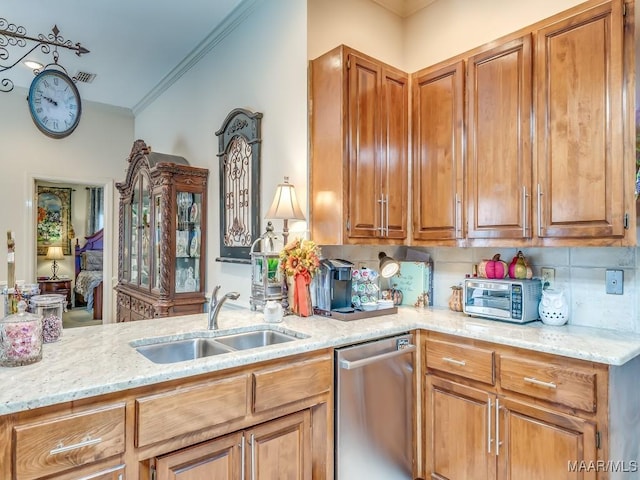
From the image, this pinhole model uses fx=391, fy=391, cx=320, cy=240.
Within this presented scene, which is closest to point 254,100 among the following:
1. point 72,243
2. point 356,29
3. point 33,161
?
point 356,29

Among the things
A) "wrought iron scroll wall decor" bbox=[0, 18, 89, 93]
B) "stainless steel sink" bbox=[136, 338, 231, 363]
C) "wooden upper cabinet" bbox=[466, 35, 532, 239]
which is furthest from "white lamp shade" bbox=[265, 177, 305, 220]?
"wrought iron scroll wall decor" bbox=[0, 18, 89, 93]

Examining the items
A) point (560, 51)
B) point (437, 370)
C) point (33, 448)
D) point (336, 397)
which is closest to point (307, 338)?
point (336, 397)

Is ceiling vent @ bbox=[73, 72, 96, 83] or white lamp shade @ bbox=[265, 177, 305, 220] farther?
ceiling vent @ bbox=[73, 72, 96, 83]

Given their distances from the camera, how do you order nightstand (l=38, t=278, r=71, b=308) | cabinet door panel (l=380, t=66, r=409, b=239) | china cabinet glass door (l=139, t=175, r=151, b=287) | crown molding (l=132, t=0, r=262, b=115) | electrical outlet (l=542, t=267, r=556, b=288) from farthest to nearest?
1. nightstand (l=38, t=278, r=71, b=308)
2. china cabinet glass door (l=139, t=175, r=151, b=287)
3. crown molding (l=132, t=0, r=262, b=115)
4. cabinet door panel (l=380, t=66, r=409, b=239)
5. electrical outlet (l=542, t=267, r=556, b=288)

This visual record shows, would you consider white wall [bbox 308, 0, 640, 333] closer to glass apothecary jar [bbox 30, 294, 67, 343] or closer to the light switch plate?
the light switch plate

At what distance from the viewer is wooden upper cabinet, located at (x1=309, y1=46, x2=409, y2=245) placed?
2262 millimetres

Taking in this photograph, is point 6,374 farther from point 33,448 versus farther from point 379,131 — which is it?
point 379,131

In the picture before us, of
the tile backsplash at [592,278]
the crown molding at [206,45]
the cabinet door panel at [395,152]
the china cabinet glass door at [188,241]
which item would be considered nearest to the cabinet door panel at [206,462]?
the cabinet door panel at [395,152]

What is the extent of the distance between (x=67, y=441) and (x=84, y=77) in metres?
4.43

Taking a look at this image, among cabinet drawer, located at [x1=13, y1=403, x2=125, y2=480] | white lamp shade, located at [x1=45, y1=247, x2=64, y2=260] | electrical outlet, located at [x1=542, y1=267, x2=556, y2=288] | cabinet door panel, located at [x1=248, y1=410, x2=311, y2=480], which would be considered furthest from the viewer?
white lamp shade, located at [x1=45, y1=247, x2=64, y2=260]

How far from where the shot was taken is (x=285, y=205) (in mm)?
2316

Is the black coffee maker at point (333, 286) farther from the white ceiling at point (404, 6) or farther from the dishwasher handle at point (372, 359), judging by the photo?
the white ceiling at point (404, 6)

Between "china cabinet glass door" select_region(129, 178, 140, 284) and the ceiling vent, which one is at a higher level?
the ceiling vent

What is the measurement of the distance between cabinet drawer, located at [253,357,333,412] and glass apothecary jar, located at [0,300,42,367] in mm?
802
